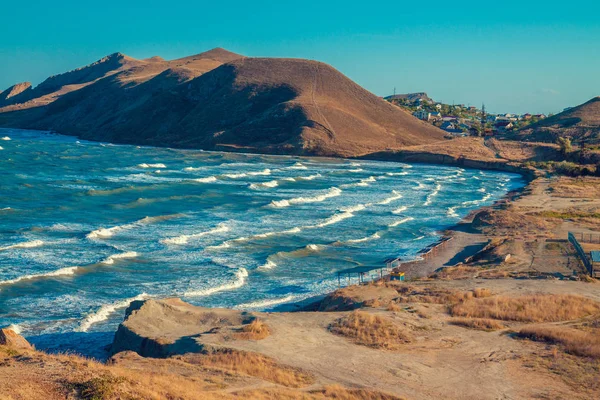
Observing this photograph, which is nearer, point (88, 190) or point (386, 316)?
point (386, 316)

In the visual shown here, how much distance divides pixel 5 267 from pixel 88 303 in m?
6.28

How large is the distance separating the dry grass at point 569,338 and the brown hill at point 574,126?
95.2m

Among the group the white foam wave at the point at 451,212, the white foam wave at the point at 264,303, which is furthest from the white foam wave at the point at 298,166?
the white foam wave at the point at 264,303

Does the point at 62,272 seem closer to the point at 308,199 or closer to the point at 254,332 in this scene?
the point at 254,332

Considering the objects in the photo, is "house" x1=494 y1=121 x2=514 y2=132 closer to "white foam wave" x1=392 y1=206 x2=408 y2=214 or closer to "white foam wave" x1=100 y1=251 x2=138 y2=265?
"white foam wave" x1=392 y1=206 x2=408 y2=214

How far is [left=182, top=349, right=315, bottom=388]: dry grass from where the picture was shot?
51.4ft

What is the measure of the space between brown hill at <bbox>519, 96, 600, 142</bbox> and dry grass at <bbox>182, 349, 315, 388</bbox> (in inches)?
3983

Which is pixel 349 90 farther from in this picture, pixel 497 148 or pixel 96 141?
pixel 96 141

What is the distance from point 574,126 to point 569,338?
4284 inches

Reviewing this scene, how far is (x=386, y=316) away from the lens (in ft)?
69.5

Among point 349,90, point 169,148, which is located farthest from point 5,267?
point 349,90

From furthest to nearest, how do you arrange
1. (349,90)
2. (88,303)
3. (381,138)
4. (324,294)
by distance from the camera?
(349,90) < (381,138) < (324,294) < (88,303)

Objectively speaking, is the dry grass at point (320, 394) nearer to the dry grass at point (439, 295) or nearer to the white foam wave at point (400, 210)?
the dry grass at point (439, 295)

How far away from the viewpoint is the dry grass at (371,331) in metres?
18.8
